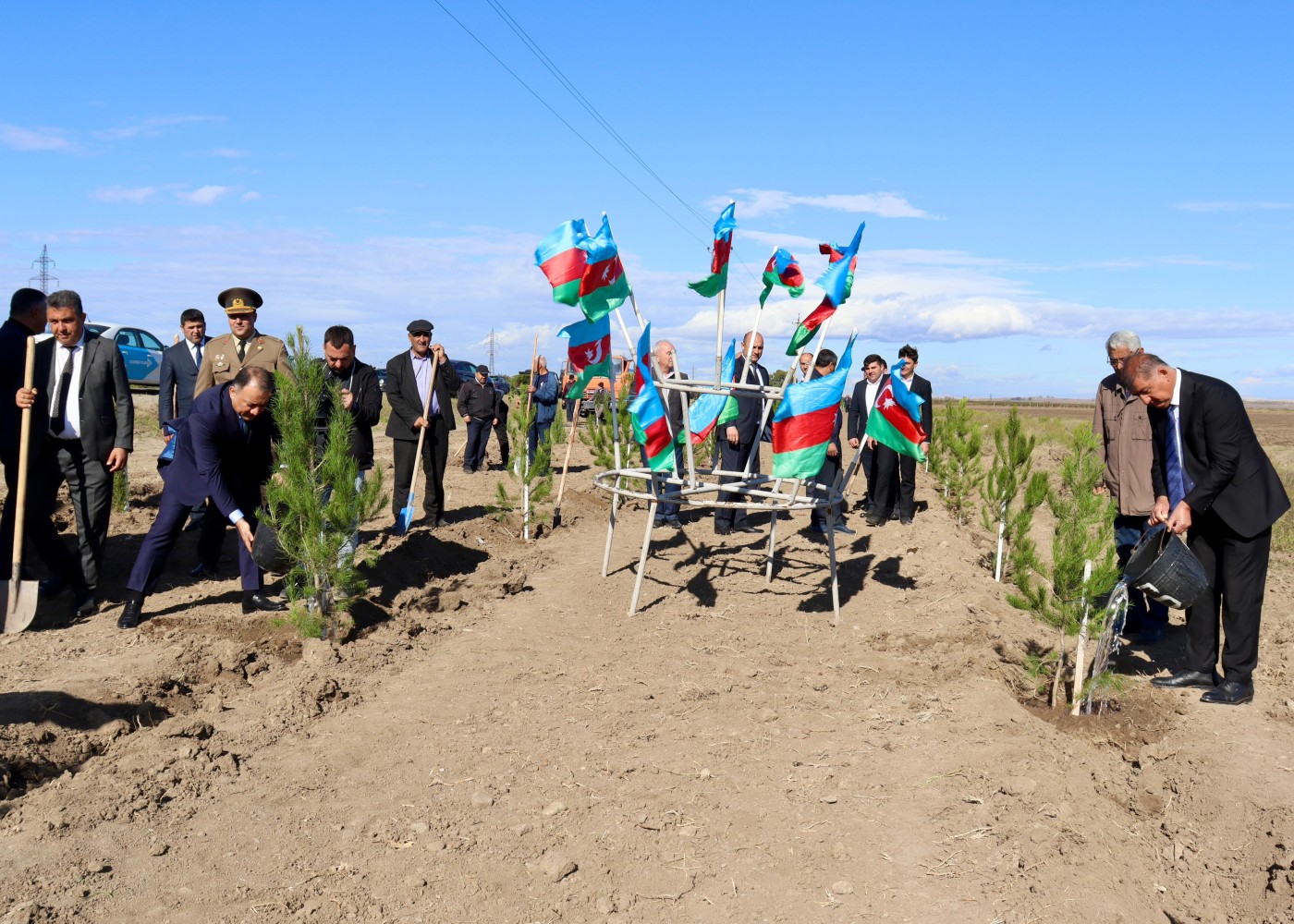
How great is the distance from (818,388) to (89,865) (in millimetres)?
3722

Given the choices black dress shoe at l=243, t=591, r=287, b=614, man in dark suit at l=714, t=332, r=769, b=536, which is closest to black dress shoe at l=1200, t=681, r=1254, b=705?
man in dark suit at l=714, t=332, r=769, b=536

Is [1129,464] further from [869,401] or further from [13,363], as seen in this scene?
[13,363]

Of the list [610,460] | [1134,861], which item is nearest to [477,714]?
[1134,861]

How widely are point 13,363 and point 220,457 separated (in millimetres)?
1522

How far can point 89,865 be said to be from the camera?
325 centimetres

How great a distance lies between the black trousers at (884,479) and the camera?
10438mm

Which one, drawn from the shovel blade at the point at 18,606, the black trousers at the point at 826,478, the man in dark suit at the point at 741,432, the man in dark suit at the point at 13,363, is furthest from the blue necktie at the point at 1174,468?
the man in dark suit at the point at 13,363

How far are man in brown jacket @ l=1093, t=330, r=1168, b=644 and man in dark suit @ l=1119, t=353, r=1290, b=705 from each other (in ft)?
3.05

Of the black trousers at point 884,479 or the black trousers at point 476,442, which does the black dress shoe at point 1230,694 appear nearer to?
the black trousers at point 884,479

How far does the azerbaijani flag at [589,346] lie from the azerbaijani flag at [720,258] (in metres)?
0.59

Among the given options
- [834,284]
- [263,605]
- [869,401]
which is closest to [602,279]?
[834,284]

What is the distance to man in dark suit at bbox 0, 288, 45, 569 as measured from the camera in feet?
19.9

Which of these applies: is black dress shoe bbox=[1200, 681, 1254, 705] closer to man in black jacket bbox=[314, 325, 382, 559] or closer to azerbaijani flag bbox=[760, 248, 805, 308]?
azerbaijani flag bbox=[760, 248, 805, 308]

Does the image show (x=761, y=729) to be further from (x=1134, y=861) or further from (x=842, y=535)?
(x=842, y=535)
